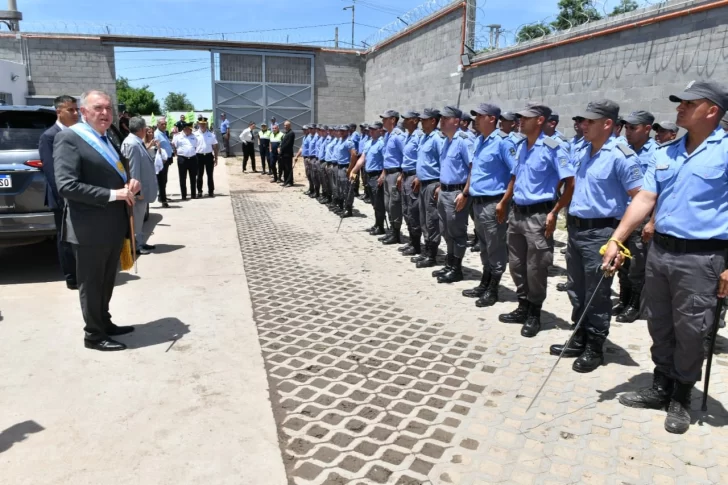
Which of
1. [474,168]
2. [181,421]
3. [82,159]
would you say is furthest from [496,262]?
[82,159]

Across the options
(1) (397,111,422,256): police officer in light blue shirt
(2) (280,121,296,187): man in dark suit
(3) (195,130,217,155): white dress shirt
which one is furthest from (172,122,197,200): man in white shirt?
(1) (397,111,422,256): police officer in light blue shirt

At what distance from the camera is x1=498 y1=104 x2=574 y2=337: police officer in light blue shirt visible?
4340mm

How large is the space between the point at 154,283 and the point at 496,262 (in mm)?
3746

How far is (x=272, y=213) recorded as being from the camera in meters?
10.9

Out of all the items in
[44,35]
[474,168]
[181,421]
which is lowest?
[181,421]

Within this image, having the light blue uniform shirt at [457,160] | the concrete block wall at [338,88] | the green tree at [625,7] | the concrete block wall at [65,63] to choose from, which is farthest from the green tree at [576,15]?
the concrete block wall at [65,63]

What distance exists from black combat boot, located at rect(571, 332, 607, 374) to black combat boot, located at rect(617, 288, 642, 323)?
115 centimetres

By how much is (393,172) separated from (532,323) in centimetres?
384

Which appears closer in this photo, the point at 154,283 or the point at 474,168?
the point at 474,168

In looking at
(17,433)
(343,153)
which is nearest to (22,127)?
(17,433)

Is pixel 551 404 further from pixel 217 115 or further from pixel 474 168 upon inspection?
pixel 217 115

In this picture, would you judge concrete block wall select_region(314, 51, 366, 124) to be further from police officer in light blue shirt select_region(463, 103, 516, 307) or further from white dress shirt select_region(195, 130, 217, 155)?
police officer in light blue shirt select_region(463, 103, 516, 307)

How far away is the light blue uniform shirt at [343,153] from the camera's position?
10.8 m

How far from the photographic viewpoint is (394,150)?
7.67 m
